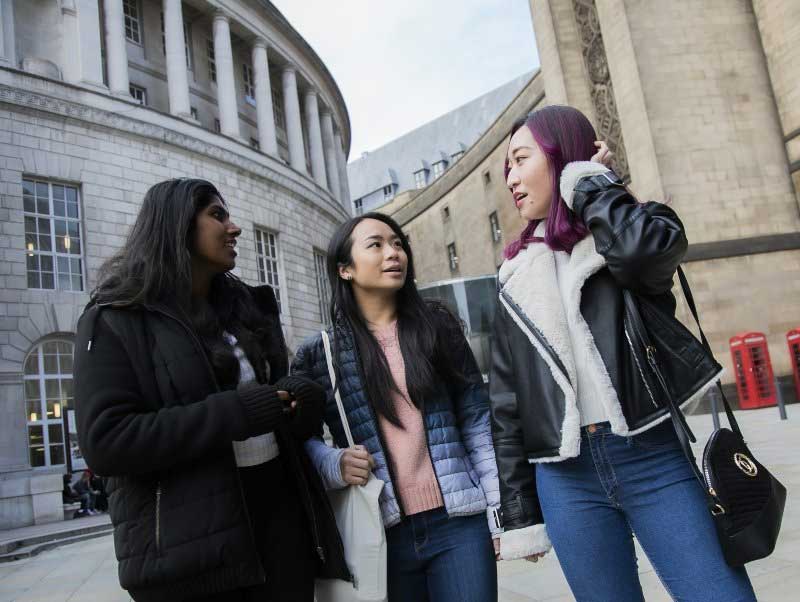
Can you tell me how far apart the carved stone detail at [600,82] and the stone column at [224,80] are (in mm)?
14762

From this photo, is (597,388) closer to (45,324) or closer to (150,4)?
(45,324)

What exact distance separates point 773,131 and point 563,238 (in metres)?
18.8

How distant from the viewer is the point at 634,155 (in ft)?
58.2

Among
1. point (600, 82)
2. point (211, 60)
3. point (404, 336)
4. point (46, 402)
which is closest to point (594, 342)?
point (404, 336)

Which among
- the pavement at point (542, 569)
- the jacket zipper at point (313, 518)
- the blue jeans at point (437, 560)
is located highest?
the jacket zipper at point (313, 518)

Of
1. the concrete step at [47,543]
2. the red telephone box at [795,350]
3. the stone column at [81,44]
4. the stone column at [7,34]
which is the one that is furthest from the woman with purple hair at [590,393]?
the stone column at [81,44]

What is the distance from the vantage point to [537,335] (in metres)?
1.99

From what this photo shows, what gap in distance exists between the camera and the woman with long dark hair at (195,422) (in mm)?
1860

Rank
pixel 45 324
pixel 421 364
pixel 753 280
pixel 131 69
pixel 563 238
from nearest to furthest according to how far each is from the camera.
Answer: pixel 563 238
pixel 421 364
pixel 753 280
pixel 45 324
pixel 131 69

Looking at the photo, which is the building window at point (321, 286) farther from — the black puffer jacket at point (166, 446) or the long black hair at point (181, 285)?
the black puffer jacket at point (166, 446)

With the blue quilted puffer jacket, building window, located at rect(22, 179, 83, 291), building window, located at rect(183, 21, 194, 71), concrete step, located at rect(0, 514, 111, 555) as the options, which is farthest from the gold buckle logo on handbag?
building window, located at rect(183, 21, 194, 71)

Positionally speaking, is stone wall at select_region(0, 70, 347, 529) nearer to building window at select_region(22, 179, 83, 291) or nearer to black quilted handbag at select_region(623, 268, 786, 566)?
building window at select_region(22, 179, 83, 291)

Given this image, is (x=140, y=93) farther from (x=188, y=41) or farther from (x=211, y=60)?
(x=211, y=60)

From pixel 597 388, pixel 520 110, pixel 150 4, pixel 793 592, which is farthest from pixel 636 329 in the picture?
pixel 150 4
